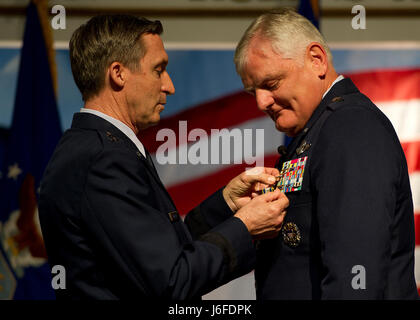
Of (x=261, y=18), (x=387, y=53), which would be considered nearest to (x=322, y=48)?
(x=261, y=18)

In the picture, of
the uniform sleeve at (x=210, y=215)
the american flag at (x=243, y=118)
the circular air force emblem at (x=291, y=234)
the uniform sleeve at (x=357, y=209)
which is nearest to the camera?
the uniform sleeve at (x=357, y=209)

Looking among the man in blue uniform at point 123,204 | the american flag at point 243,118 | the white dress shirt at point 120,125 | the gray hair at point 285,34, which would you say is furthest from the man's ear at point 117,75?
the american flag at point 243,118

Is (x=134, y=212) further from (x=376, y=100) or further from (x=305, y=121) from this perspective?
(x=376, y=100)

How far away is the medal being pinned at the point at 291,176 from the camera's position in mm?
1667

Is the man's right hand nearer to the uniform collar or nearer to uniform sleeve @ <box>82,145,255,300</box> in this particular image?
uniform sleeve @ <box>82,145,255,300</box>

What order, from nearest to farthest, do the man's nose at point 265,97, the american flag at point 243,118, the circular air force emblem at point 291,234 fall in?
1. the circular air force emblem at point 291,234
2. the man's nose at point 265,97
3. the american flag at point 243,118

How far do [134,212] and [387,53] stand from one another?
3.04 meters

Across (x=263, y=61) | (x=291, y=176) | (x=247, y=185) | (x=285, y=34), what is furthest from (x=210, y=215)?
(x=285, y=34)

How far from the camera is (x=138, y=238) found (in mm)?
1438

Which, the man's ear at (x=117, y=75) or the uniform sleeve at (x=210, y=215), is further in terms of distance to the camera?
the uniform sleeve at (x=210, y=215)

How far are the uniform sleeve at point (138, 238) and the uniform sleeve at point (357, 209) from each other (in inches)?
13.5

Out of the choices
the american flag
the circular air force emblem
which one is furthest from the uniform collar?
the american flag

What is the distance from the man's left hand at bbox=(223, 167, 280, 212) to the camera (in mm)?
1914

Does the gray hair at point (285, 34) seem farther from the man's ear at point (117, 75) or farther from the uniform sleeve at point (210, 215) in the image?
the uniform sleeve at point (210, 215)
